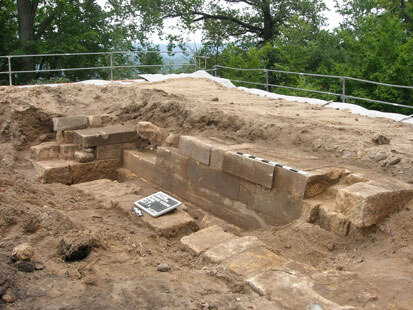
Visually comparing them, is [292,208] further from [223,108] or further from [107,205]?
[223,108]

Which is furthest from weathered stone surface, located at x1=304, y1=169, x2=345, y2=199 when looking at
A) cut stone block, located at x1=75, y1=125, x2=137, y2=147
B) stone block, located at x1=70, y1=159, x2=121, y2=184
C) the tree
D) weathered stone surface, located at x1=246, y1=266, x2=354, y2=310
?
the tree

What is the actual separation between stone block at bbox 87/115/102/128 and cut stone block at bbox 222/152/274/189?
396 centimetres

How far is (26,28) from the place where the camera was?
64.9ft

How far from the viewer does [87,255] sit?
410cm

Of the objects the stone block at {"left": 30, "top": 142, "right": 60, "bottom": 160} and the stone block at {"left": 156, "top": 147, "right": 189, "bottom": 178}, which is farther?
the stone block at {"left": 30, "top": 142, "right": 60, "bottom": 160}

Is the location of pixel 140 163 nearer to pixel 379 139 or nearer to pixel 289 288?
pixel 379 139

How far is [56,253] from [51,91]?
6.99 m

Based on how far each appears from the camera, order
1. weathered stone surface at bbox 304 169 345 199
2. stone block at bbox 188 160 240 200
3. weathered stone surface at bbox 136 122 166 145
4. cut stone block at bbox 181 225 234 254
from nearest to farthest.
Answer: cut stone block at bbox 181 225 234 254, weathered stone surface at bbox 304 169 345 199, stone block at bbox 188 160 240 200, weathered stone surface at bbox 136 122 166 145

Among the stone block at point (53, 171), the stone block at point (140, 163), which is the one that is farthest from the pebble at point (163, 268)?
the stone block at point (53, 171)

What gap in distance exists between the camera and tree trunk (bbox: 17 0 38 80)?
1959cm

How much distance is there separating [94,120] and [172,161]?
262cm

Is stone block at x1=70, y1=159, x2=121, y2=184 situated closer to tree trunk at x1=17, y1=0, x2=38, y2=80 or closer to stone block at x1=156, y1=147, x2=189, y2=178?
stone block at x1=156, y1=147, x2=189, y2=178

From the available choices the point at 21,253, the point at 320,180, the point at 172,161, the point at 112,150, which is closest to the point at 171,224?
the point at 320,180

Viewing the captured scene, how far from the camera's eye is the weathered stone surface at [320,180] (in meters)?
5.32
